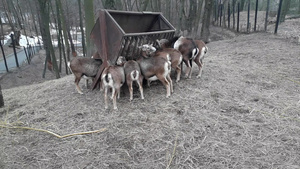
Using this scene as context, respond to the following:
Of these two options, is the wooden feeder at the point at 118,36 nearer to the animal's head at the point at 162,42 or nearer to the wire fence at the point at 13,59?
the animal's head at the point at 162,42

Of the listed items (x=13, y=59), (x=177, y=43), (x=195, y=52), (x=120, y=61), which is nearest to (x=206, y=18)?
(x=177, y=43)

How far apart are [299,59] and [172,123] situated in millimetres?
5621

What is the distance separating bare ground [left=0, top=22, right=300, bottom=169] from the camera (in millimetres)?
2900

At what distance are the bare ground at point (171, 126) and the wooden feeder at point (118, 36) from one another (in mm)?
944

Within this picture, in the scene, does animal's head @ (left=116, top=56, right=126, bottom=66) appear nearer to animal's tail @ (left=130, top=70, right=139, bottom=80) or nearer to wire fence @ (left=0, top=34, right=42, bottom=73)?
animal's tail @ (left=130, top=70, right=139, bottom=80)

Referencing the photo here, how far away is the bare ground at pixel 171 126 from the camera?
2.90 metres

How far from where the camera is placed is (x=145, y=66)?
180 inches

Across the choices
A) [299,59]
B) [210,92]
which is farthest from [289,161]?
[299,59]

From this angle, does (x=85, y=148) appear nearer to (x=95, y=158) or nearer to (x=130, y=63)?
(x=95, y=158)

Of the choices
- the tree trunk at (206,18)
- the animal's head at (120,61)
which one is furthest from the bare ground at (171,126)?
the tree trunk at (206,18)

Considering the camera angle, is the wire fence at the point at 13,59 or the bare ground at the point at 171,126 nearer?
the bare ground at the point at 171,126

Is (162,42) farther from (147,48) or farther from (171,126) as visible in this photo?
(171,126)

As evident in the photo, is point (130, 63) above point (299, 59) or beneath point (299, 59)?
above

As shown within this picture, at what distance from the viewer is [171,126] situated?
3.52 meters
